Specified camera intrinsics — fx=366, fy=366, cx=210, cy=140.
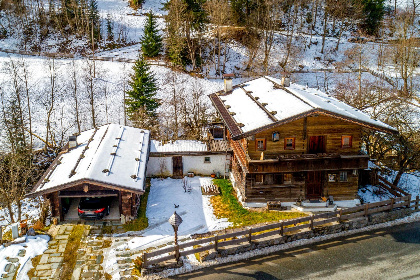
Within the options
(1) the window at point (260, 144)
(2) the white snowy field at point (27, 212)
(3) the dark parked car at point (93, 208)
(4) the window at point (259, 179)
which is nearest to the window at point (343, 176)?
(4) the window at point (259, 179)

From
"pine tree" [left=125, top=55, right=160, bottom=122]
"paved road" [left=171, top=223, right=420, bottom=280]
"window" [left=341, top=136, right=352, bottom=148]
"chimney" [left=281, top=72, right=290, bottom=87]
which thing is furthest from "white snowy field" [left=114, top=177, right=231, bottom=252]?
"pine tree" [left=125, top=55, right=160, bottom=122]

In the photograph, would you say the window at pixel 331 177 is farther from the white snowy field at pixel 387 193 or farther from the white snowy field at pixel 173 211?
the white snowy field at pixel 173 211

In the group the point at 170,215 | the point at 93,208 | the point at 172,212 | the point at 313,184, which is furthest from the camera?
the point at 313,184

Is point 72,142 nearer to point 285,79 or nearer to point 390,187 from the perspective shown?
point 285,79

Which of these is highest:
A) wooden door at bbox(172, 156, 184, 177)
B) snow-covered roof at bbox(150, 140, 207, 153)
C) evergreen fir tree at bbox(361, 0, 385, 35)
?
evergreen fir tree at bbox(361, 0, 385, 35)

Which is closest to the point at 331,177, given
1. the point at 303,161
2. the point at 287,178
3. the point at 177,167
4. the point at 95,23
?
the point at 303,161

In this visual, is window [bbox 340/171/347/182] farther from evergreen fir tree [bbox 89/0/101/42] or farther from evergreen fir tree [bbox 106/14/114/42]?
evergreen fir tree [bbox 89/0/101/42]

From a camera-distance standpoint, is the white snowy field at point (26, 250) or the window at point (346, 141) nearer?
the white snowy field at point (26, 250)
